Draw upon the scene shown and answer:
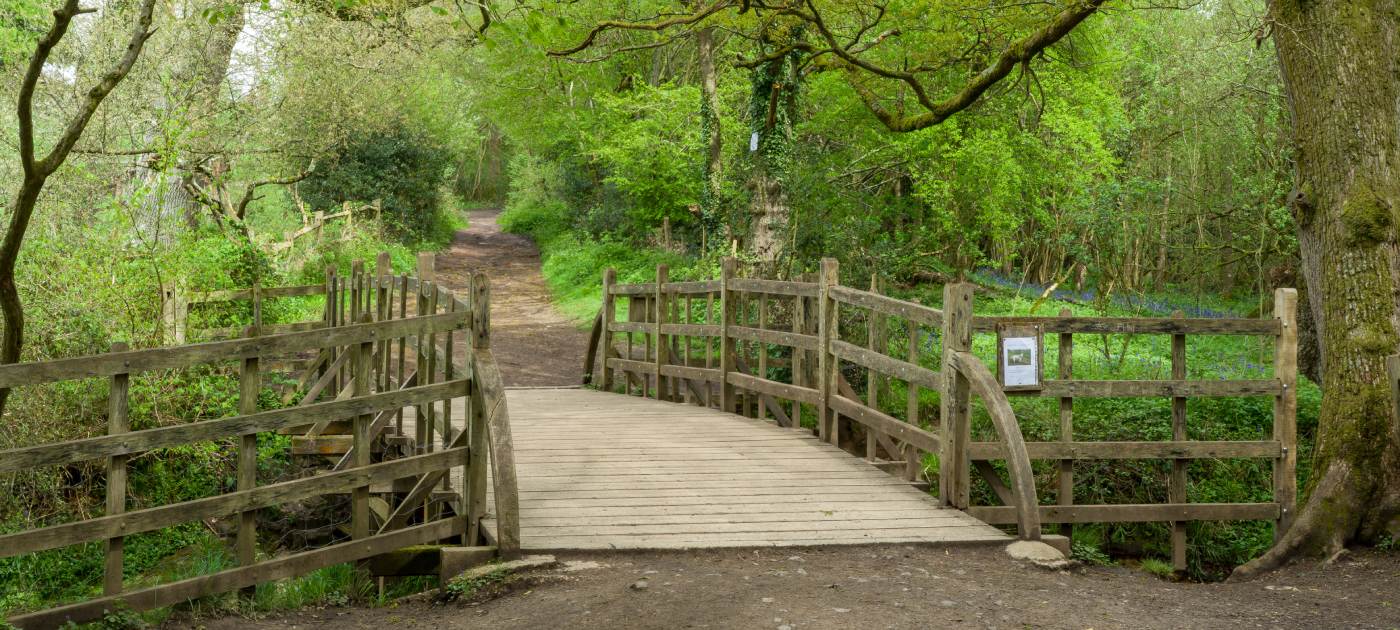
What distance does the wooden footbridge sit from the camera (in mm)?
5863

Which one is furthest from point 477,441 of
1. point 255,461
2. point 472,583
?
point 255,461

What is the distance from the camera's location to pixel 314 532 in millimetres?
10734

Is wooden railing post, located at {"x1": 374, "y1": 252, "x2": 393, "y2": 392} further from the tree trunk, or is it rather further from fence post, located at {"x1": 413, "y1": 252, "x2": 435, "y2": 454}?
the tree trunk

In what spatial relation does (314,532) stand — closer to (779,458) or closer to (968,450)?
(779,458)

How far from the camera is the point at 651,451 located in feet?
30.5

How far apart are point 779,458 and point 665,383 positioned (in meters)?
4.57

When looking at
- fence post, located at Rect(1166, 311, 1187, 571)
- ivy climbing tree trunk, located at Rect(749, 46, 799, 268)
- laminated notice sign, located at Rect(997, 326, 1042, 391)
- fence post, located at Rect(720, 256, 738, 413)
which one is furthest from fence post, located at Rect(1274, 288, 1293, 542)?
ivy climbing tree trunk, located at Rect(749, 46, 799, 268)

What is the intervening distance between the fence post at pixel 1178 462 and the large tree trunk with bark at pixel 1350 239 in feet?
2.37

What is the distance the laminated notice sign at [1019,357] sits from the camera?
25.3 ft

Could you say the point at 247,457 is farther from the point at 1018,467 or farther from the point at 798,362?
the point at 798,362

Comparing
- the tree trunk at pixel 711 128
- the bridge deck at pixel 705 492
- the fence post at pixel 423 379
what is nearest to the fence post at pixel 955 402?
the bridge deck at pixel 705 492

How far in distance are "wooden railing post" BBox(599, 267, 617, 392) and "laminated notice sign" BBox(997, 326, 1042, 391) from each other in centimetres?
690

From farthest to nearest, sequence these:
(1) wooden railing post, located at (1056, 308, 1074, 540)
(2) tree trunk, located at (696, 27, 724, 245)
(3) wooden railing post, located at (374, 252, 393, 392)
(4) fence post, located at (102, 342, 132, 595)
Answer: (2) tree trunk, located at (696, 27, 724, 245)
(3) wooden railing post, located at (374, 252, 393, 392)
(1) wooden railing post, located at (1056, 308, 1074, 540)
(4) fence post, located at (102, 342, 132, 595)

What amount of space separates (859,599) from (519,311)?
20.3m
